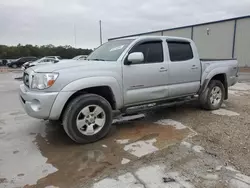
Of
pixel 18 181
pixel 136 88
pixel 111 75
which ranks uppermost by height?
pixel 111 75

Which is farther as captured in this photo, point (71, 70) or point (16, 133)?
point (16, 133)

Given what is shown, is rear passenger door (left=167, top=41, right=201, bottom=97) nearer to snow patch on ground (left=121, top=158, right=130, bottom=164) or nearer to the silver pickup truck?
the silver pickup truck

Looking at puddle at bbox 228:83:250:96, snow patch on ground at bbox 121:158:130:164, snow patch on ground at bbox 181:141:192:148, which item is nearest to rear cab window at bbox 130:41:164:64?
snow patch on ground at bbox 181:141:192:148

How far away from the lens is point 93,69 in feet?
13.4

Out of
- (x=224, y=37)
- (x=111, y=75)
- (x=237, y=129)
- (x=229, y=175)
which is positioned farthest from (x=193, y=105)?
(x=224, y=37)

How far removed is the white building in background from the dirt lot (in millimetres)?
18980

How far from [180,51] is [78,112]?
9.20 ft

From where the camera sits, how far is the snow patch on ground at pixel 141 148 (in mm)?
3691

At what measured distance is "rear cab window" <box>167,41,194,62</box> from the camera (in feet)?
17.2

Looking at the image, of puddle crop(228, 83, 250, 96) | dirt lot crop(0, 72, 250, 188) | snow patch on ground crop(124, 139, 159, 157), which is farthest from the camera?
puddle crop(228, 83, 250, 96)

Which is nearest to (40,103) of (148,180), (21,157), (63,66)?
(63,66)

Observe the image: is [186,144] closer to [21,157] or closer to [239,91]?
[21,157]

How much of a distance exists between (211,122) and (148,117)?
55.2 inches

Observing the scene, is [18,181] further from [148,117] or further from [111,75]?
[148,117]
